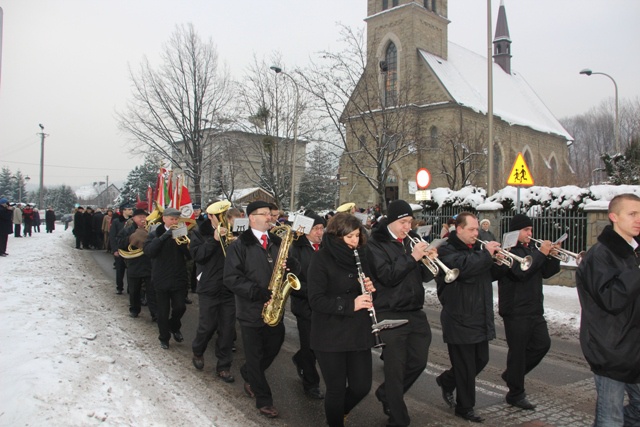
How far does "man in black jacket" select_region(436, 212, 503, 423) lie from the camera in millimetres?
5062

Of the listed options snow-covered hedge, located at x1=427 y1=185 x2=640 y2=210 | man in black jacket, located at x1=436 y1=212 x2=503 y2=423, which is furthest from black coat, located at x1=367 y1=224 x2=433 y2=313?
snow-covered hedge, located at x1=427 y1=185 x2=640 y2=210

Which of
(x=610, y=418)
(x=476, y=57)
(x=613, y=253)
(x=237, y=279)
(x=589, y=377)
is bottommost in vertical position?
(x=589, y=377)

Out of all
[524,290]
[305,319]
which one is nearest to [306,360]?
[305,319]

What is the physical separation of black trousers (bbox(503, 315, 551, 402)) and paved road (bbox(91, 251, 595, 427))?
9.7 inches

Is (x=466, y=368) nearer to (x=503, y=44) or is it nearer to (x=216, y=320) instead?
(x=216, y=320)

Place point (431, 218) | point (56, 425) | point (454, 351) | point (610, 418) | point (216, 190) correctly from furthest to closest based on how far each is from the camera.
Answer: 1. point (216, 190)
2. point (431, 218)
3. point (454, 351)
4. point (56, 425)
5. point (610, 418)

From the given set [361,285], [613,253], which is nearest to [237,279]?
[361,285]

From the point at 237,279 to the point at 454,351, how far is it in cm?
230

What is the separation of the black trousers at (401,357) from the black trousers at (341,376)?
0.80 ft

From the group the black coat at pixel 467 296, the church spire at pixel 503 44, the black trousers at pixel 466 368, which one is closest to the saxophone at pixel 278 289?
the black coat at pixel 467 296

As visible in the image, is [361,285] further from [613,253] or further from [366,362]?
[613,253]

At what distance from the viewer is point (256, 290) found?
207 inches

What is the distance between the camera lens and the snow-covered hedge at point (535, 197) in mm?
13219

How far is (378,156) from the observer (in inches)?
704
